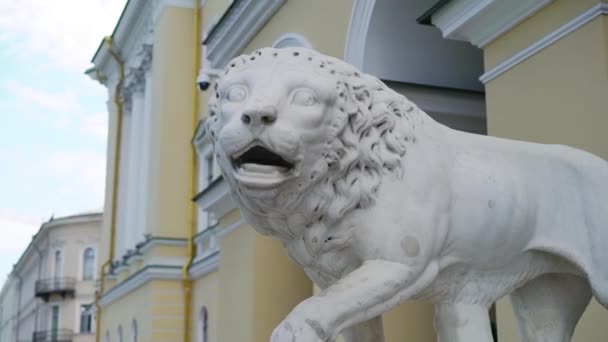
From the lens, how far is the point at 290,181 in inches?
107

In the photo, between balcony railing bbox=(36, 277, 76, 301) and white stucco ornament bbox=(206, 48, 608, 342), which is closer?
white stucco ornament bbox=(206, 48, 608, 342)

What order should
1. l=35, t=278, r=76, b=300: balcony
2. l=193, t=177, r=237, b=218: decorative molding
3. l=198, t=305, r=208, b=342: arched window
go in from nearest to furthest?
l=193, t=177, r=237, b=218: decorative molding → l=198, t=305, r=208, b=342: arched window → l=35, t=278, r=76, b=300: balcony

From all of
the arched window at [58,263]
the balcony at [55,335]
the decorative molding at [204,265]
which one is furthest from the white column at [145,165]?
the arched window at [58,263]

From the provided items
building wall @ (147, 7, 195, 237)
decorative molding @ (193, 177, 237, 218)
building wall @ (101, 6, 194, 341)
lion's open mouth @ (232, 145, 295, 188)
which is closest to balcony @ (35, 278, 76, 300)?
building wall @ (101, 6, 194, 341)

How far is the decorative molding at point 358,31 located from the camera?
27.3 feet

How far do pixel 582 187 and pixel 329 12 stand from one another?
6.26 meters

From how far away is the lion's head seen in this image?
8.72 ft

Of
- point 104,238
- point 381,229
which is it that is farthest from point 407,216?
point 104,238

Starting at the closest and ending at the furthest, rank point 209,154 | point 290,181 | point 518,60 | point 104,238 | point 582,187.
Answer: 1. point 290,181
2. point 582,187
3. point 518,60
4. point 209,154
5. point 104,238

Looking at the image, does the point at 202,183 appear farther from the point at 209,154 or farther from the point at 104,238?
the point at 104,238

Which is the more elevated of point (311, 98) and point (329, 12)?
point (329, 12)

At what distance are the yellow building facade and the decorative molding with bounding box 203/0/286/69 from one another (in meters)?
0.02

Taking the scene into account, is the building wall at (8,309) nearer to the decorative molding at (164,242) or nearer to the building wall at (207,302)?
the decorative molding at (164,242)

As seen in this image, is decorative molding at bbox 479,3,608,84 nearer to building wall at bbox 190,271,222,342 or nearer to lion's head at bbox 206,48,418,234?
lion's head at bbox 206,48,418,234
